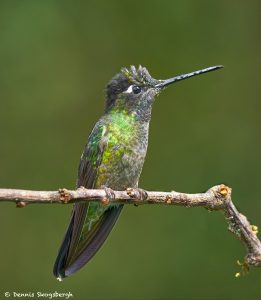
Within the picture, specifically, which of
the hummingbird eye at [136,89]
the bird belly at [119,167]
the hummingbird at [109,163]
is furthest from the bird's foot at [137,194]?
the hummingbird eye at [136,89]

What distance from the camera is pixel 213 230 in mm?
6633

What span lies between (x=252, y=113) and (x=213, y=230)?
62.0 inches

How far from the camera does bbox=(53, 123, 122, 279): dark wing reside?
14.5ft

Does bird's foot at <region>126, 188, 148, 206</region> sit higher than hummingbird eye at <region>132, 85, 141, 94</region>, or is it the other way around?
hummingbird eye at <region>132, 85, 141, 94</region>

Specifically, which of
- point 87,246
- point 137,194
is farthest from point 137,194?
point 87,246

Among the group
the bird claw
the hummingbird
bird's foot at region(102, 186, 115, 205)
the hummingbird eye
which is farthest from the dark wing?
bird's foot at region(102, 186, 115, 205)

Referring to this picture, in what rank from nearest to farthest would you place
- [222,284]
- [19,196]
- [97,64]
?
1. [19,196]
2. [222,284]
3. [97,64]

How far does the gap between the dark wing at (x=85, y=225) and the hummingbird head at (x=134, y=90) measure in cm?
27

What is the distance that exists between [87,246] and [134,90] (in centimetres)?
124

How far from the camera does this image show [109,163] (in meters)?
4.60

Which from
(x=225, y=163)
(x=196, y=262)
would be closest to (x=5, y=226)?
(x=196, y=262)

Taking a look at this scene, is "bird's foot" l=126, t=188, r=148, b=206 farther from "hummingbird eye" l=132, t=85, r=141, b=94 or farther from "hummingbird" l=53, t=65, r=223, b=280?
"hummingbird eye" l=132, t=85, r=141, b=94

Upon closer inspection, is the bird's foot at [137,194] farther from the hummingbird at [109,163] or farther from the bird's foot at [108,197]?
the hummingbird at [109,163]

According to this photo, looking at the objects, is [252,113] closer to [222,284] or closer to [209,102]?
[209,102]
